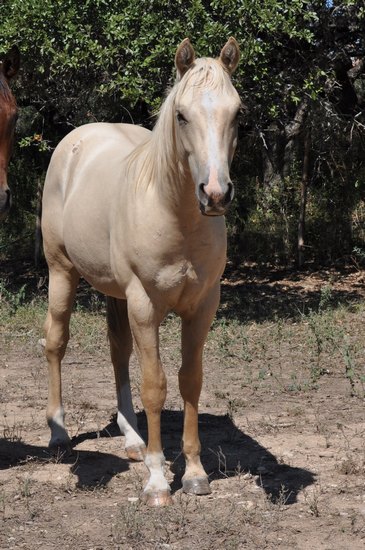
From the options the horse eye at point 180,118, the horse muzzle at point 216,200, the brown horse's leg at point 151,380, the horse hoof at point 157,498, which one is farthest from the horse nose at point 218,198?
the horse hoof at point 157,498

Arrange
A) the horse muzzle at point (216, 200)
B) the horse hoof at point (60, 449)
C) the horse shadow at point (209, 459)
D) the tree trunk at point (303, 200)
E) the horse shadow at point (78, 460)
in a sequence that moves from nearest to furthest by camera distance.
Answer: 1. the horse muzzle at point (216, 200)
2. the horse shadow at point (209, 459)
3. the horse shadow at point (78, 460)
4. the horse hoof at point (60, 449)
5. the tree trunk at point (303, 200)

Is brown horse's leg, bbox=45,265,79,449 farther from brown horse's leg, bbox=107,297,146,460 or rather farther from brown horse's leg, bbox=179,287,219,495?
brown horse's leg, bbox=179,287,219,495

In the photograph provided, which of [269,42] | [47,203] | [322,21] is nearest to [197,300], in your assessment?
[47,203]

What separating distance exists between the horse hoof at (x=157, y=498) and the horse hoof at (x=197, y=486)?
0.16m

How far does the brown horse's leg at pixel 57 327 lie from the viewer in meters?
5.36

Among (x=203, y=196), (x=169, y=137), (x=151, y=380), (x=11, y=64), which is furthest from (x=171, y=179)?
(x=11, y=64)

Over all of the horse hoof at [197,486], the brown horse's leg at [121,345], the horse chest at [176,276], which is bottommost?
the horse hoof at [197,486]

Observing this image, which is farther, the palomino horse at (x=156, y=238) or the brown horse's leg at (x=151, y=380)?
the brown horse's leg at (x=151, y=380)

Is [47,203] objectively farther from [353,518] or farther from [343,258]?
[343,258]

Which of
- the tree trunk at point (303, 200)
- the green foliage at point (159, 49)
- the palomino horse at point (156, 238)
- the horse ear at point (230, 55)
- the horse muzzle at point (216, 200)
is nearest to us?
the horse muzzle at point (216, 200)

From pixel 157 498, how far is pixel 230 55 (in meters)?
2.07

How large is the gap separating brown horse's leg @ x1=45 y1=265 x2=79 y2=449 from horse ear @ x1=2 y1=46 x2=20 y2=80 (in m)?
1.19

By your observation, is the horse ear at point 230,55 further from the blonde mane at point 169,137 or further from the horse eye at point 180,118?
the horse eye at point 180,118

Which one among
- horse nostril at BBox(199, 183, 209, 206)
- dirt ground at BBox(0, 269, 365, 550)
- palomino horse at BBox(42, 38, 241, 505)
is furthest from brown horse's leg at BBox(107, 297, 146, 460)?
horse nostril at BBox(199, 183, 209, 206)
